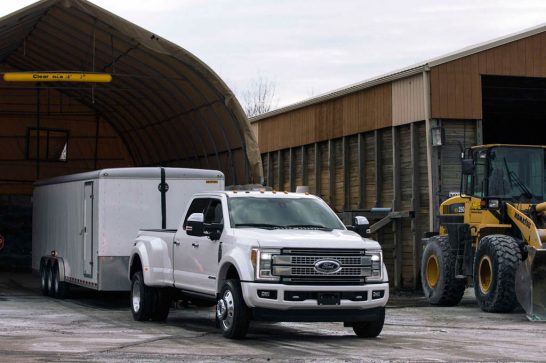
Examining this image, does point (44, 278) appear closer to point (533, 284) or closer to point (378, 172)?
point (378, 172)

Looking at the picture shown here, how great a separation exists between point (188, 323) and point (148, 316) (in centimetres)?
66

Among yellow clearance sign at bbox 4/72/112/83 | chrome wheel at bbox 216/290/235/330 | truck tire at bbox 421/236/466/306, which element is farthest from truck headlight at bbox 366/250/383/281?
yellow clearance sign at bbox 4/72/112/83

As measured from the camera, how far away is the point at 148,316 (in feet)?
58.0

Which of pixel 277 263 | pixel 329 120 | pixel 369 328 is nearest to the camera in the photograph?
pixel 277 263

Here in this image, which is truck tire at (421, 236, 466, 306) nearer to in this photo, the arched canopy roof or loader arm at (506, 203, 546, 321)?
loader arm at (506, 203, 546, 321)

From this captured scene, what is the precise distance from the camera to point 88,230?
2122cm

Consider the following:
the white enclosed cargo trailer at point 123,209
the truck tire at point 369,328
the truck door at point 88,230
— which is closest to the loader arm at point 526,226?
the truck tire at point 369,328

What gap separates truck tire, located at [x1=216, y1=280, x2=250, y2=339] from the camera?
14.4 meters

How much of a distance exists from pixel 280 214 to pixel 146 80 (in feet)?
49.2

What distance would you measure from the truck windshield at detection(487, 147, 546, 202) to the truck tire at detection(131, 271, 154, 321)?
6.81 meters

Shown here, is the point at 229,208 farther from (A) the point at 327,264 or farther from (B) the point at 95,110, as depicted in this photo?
(B) the point at 95,110

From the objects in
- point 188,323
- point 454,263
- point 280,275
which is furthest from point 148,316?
point 454,263

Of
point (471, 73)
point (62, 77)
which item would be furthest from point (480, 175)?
point (62, 77)

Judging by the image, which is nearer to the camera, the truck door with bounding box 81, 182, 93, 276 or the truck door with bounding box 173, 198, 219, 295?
the truck door with bounding box 173, 198, 219, 295
